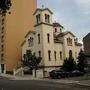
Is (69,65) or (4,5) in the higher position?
(4,5)

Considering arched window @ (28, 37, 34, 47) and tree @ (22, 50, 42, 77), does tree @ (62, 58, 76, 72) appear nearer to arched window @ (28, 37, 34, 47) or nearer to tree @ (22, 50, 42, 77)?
tree @ (22, 50, 42, 77)

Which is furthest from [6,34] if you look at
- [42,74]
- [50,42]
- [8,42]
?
[42,74]

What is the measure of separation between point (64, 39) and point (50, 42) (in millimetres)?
6406

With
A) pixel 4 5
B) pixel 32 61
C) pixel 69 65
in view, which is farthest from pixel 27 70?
pixel 4 5

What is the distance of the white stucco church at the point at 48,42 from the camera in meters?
74.6

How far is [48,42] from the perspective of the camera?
75562 millimetres

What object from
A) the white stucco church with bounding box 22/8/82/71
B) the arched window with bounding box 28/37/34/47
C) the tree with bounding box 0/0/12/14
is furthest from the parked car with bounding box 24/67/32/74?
the tree with bounding box 0/0/12/14

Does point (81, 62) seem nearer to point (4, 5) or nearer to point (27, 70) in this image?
point (27, 70)

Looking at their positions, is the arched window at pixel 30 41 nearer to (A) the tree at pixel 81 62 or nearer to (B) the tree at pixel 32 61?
(B) the tree at pixel 32 61

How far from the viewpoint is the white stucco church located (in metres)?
74.6

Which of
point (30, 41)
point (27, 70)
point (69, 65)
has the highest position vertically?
point (30, 41)

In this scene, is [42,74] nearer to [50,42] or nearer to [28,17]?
[50,42]

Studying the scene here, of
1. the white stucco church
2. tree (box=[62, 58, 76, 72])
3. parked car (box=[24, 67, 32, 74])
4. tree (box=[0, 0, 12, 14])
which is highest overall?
the white stucco church

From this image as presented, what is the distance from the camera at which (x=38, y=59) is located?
7075 cm
